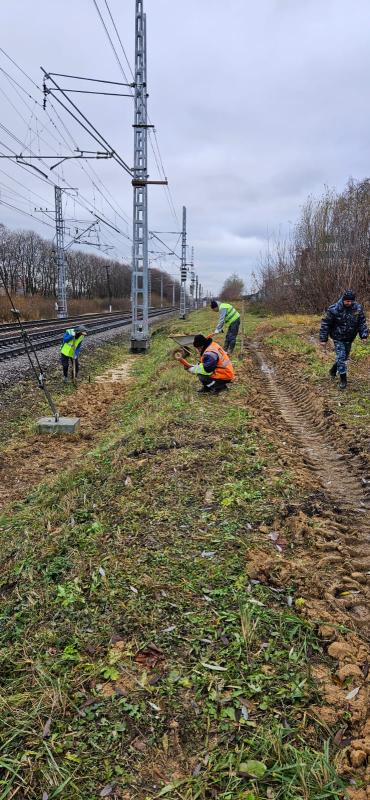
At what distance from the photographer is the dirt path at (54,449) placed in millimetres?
6473

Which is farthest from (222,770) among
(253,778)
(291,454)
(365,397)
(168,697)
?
(365,397)

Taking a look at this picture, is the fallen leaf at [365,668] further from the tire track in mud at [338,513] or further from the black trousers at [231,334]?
the black trousers at [231,334]

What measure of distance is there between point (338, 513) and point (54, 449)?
5.16 m

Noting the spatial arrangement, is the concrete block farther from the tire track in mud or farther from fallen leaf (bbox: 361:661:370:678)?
fallen leaf (bbox: 361:661:370:678)

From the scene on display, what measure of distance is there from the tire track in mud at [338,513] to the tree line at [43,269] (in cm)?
4966

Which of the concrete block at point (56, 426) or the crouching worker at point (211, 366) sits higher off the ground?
the crouching worker at point (211, 366)

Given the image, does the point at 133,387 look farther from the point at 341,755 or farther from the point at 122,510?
the point at 341,755

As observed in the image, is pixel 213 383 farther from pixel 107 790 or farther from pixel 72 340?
pixel 107 790

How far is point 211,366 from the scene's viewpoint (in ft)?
27.6

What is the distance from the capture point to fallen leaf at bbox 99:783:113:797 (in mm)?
1924

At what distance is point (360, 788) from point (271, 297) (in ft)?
117

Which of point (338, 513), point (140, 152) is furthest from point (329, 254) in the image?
point (338, 513)

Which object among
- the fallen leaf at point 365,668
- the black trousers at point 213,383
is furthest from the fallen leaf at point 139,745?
the black trousers at point 213,383

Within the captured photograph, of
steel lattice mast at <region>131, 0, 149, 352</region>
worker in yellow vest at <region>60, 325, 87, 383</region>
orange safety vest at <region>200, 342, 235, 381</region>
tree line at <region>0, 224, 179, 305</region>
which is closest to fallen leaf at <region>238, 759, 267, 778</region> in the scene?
orange safety vest at <region>200, 342, 235, 381</region>
